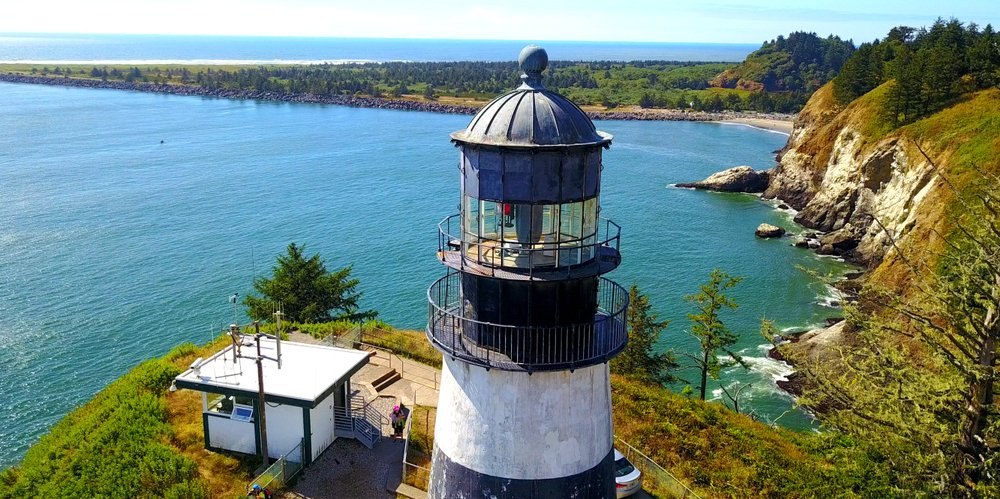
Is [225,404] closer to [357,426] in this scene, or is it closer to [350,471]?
[357,426]

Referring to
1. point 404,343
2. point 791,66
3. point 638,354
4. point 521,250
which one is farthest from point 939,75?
point 791,66

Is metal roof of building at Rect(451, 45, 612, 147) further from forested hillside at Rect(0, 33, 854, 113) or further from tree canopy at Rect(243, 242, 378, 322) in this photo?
forested hillside at Rect(0, 33, 854, 113)

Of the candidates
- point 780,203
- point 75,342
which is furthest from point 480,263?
point 780,203

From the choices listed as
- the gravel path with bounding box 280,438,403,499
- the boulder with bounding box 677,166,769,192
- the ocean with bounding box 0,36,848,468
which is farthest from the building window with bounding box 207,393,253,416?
the boulder with bounding box 677,166,769,192

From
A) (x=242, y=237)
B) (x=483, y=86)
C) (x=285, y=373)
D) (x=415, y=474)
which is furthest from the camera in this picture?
(x=483, y=86)

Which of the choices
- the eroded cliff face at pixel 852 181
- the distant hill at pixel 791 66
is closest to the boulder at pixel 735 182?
the eroded cliff face at pixel 852 181

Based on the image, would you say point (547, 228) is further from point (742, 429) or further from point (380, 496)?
point (742, 429)
